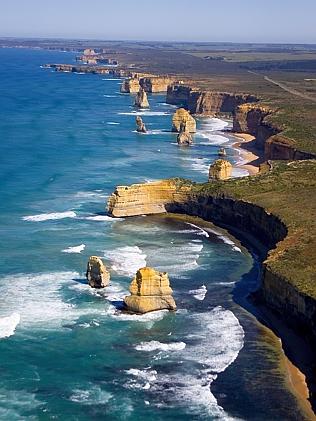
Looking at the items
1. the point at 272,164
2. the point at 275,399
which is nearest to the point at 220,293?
the point at 275,399

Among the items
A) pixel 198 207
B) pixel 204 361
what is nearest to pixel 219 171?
pixel 198 207

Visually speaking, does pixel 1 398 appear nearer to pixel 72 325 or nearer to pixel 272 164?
pixel 72 325

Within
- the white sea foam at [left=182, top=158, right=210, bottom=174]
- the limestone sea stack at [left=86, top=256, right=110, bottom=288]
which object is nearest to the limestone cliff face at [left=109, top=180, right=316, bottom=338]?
the limestone sea stack at [left=86, top=256, right=110, bottom=288]

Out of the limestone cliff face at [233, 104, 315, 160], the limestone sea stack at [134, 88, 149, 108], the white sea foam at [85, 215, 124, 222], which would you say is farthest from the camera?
the limestone sea stack at [134, 88, 149, 108]

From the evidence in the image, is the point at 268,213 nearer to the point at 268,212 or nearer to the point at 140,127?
the point at 268,212

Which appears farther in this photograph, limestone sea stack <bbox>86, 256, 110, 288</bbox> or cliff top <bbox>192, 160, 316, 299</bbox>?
limestone sea stack <bbox>86, 256, 110, 288</bbox>

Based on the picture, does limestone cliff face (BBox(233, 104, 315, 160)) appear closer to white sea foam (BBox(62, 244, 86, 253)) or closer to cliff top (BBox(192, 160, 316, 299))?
cliff top (BBox(192, 160, 316, 299))
